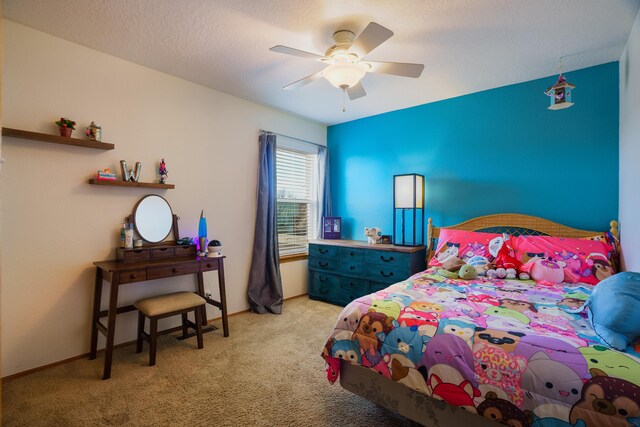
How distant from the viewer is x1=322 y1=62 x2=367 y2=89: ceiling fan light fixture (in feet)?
7.04

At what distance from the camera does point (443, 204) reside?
3631mm

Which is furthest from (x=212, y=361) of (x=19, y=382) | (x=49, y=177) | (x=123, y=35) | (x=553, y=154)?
(x=553, y=154)

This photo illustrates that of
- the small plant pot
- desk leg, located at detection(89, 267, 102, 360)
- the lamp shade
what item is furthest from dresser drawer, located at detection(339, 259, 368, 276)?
the small plant pot

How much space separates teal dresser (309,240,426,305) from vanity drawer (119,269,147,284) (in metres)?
2.17

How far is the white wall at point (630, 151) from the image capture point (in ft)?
6.48

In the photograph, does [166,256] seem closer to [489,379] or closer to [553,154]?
[489,379]

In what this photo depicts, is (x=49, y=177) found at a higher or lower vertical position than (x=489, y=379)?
higher

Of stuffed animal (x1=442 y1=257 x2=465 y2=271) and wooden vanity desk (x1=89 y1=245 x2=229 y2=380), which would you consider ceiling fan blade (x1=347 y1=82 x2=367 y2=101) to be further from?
wooden vanity desk (x1=89 y1=245 x2=229 y2=380)

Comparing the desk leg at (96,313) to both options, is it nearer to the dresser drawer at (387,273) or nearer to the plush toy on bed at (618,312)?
the dresser drawer at (387,273)

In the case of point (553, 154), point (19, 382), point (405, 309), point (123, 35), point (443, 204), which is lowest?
point (19, 382)

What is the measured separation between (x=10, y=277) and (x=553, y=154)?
469cm

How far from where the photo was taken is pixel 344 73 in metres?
2.16

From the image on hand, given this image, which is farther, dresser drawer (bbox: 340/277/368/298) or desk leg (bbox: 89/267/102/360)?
dresser drawer (bbox: 340/277/368/298)

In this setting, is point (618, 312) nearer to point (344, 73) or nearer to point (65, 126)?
point (344, 73)
